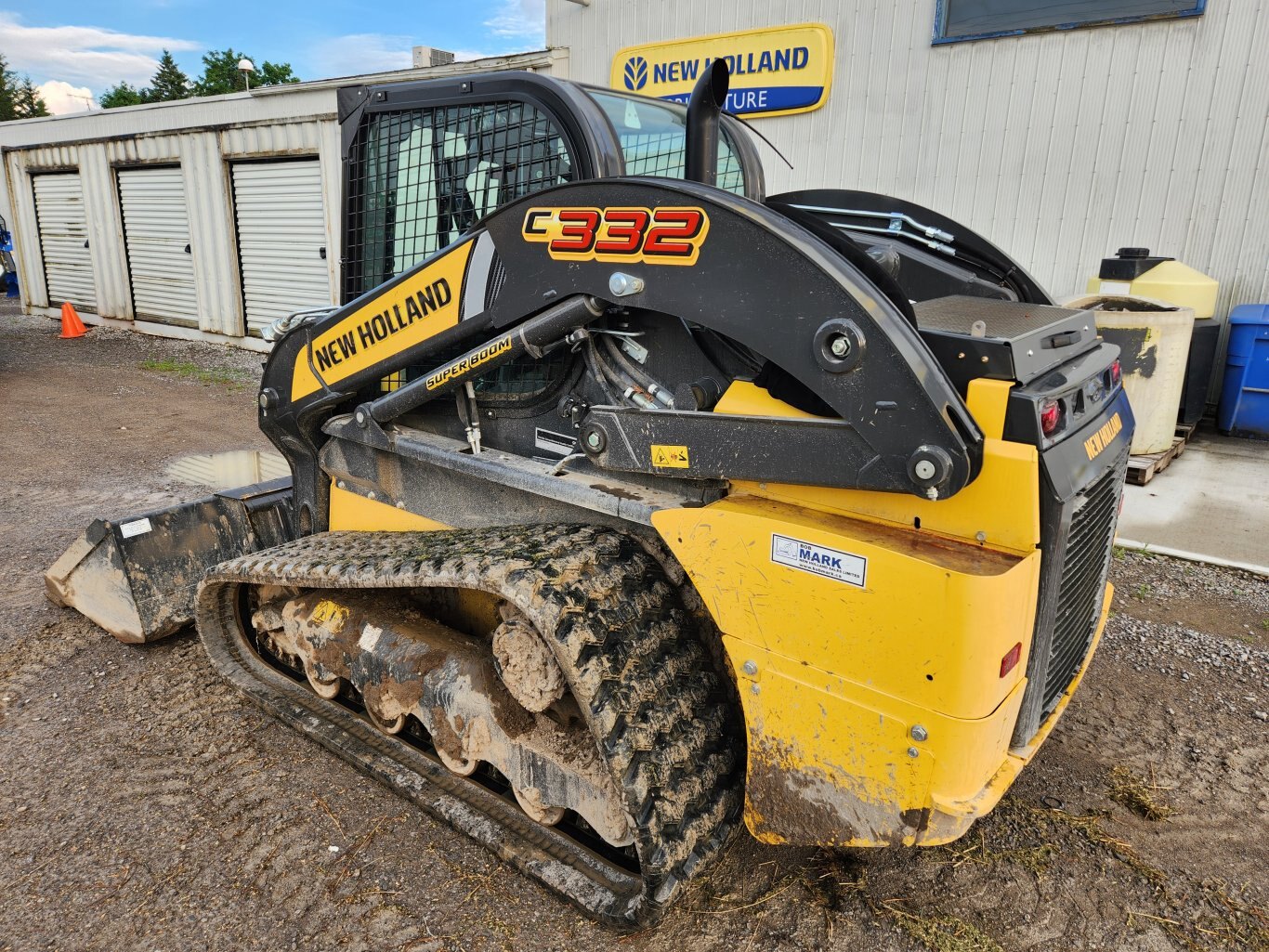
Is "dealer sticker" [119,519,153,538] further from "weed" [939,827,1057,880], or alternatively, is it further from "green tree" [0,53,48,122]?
"green tree" [0,53,48,122]

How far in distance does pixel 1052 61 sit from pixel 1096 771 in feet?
21.9

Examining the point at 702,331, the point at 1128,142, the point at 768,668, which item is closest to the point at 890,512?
the point at 768,668

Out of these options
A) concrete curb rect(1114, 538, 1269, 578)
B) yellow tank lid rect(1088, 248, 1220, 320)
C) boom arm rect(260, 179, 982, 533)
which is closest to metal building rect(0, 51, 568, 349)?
yellow tank lid rect(1088, 248, 1220, 320)

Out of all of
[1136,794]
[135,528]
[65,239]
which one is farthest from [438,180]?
[65,239]

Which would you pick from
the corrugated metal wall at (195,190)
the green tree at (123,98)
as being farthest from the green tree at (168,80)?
the corrugated metal wall at (195,190)

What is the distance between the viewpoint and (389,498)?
10.6 ft

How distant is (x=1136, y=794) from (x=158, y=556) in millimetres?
3998

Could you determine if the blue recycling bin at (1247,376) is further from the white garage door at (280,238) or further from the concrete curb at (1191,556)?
the white garage door at (280,238)

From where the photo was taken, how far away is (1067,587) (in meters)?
2.24

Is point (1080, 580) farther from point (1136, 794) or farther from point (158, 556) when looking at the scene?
point (158, 556)

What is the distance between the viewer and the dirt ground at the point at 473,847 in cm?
236

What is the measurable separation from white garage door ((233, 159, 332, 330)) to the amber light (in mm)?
10947

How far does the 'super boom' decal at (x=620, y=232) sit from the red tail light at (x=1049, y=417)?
0.86m

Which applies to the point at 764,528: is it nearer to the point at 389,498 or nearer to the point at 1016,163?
the point at 389,498
